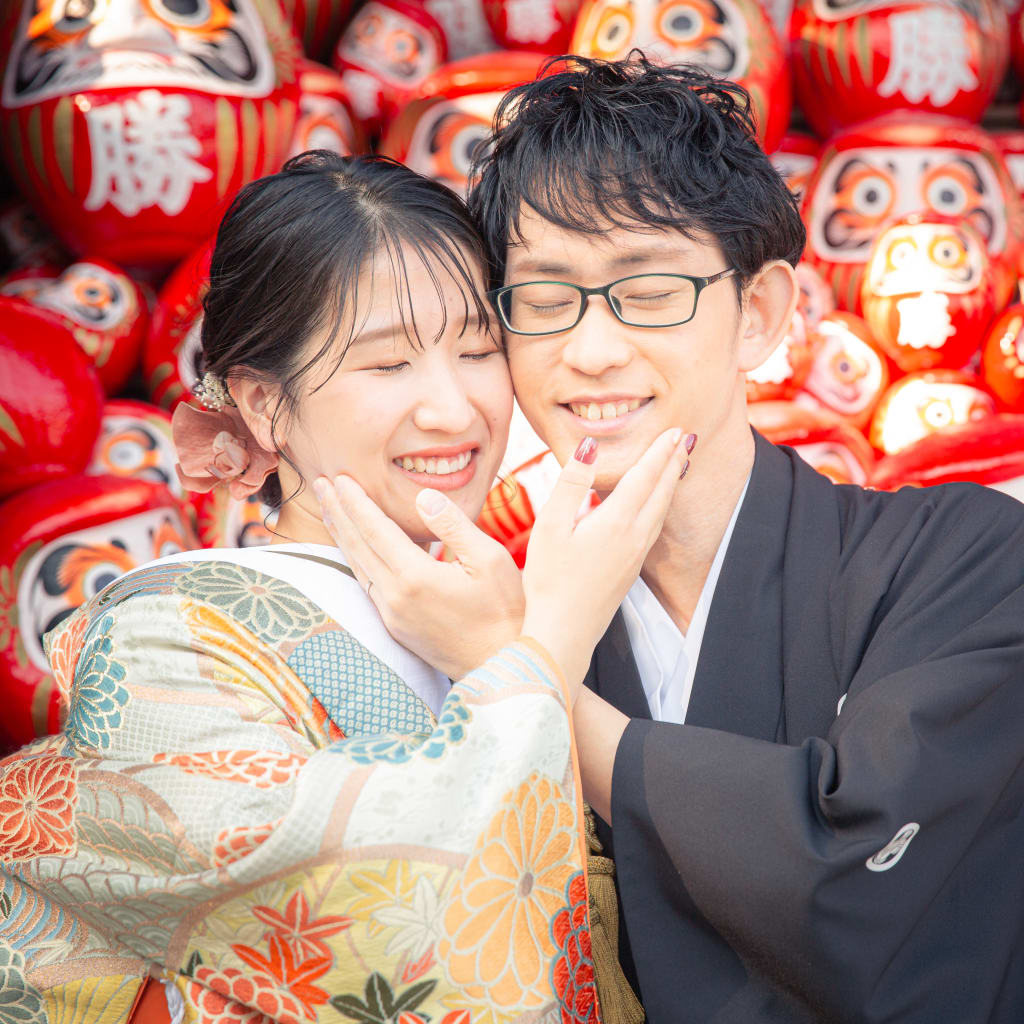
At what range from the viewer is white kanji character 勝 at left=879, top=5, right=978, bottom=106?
4078 mm

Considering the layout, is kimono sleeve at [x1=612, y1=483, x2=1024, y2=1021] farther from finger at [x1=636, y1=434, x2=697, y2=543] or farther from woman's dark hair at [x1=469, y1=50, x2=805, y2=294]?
woman's dark hair at [x1=469, y1=50, x2=805, y2=294]

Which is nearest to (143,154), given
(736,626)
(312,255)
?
(312,255)

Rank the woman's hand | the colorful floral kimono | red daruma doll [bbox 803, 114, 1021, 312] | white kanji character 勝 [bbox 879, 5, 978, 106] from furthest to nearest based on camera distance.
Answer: red daruma doll [bbox 803, 114, 1021, 312] → white kanji character 勝 [bbox 879, 5, 978, 106] → the woman's hand → the colorful floral kimono

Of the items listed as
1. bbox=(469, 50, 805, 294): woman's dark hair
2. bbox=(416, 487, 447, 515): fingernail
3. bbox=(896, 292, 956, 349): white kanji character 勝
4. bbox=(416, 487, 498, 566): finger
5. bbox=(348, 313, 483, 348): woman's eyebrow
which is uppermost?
bbox=(469, 50, 805, 294): woman's dark hair

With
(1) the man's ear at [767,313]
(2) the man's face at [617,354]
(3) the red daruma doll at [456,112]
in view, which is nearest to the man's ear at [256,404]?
(2) the man's face at [617,354]

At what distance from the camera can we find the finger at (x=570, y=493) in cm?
185

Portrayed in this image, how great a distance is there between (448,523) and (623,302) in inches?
22.8

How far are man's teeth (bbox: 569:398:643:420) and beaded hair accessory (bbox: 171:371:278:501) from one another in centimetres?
60

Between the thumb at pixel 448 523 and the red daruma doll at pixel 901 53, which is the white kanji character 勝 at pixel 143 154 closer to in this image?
the thumb at pixel 448 523

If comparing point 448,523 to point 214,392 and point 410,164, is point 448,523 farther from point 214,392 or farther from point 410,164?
point 410,164

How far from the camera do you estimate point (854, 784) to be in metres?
1.60

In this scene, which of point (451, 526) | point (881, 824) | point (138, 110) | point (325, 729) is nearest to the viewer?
point (881, 824)

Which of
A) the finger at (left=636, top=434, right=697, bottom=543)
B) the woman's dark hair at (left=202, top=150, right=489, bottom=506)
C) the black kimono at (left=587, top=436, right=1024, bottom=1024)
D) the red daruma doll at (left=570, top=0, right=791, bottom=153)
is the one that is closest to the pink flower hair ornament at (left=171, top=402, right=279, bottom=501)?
the woman's dark hair at (left=202, top=150, right=489, bottom=506)

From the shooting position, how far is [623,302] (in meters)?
2.12
